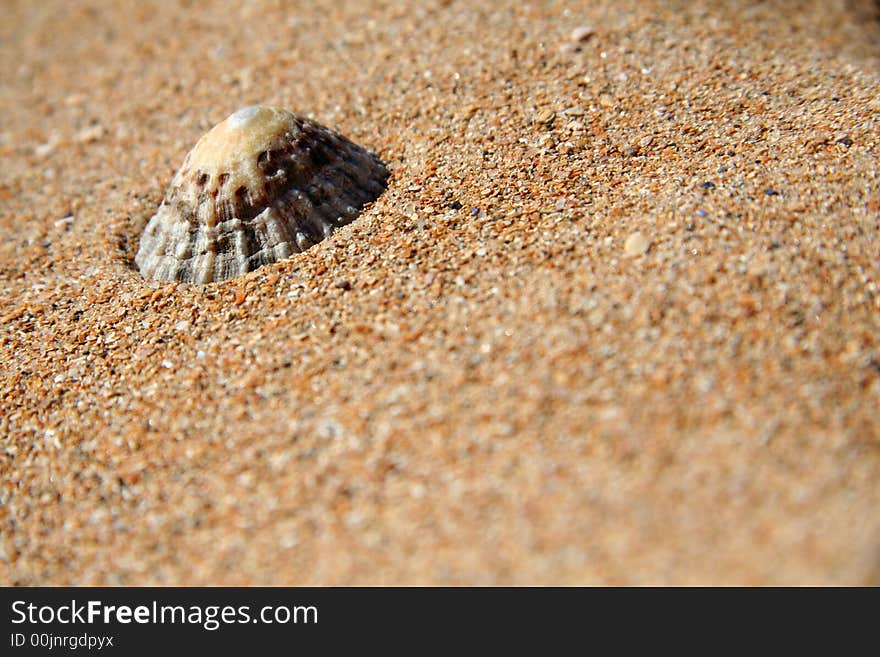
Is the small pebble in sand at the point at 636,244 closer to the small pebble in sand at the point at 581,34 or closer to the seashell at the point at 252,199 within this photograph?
the seashell at the point at 252,199

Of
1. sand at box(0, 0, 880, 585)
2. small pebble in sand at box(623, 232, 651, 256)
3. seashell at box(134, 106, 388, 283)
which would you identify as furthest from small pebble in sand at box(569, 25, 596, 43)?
small pebble in sand at box(623, 232, 651, 256)

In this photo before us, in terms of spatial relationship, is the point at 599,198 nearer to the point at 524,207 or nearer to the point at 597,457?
the point at 524,207

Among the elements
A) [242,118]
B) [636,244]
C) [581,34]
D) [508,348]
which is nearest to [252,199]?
[242,118]

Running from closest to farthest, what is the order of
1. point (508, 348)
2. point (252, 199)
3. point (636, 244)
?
point (508, 348) < point (636, 244) < point (252, 199)

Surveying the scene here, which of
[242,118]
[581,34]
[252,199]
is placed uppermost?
[242,118]

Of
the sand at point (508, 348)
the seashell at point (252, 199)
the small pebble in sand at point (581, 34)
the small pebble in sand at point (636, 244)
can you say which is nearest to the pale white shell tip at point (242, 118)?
the seashell at point (252, 199)

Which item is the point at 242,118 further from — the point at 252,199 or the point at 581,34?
the point at 581,34

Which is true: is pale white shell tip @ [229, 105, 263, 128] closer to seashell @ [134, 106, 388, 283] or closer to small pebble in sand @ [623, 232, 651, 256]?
seashell @ [134, 106, 388, 283]

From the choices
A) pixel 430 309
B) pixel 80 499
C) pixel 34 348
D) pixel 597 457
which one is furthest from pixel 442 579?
pixel 34 348
